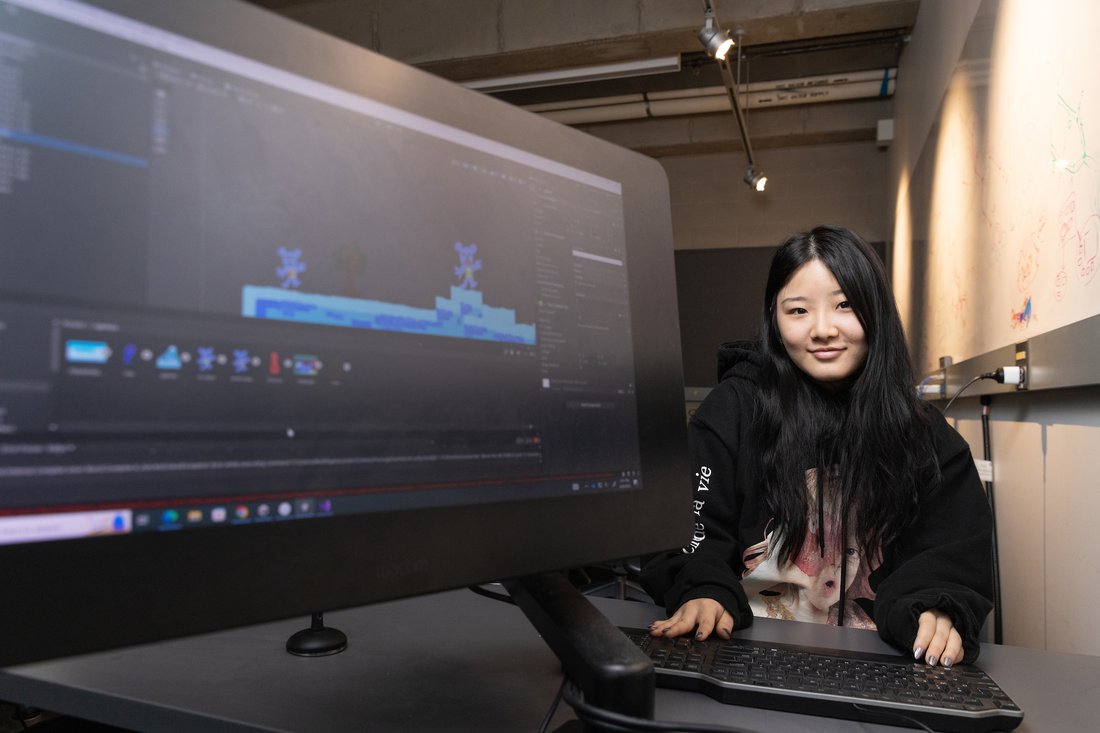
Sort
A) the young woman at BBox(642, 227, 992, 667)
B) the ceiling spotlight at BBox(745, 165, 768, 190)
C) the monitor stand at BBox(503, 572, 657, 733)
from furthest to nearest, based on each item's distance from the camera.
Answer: the ceiling spotlight at BBox(745, 165, 768, 190) → the young woman at BBox(642, 227, 992, 667) → the monitor stand at BBox(503, 572, 657, 733)

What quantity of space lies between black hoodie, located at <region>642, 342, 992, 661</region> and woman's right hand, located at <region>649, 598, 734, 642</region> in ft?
0.08

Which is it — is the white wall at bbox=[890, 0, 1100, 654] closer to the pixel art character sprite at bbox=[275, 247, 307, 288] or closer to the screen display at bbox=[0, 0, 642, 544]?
the screen display at bbox=[0, 0, 642, 544]

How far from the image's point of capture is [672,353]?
655 millimetres

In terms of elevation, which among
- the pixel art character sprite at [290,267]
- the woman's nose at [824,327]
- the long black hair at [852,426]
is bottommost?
the long black hair at [852,426]

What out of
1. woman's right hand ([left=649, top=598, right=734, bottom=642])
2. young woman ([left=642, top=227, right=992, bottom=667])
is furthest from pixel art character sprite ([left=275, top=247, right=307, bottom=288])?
young woman ([left=642, top=227, right=992, bottom=667])

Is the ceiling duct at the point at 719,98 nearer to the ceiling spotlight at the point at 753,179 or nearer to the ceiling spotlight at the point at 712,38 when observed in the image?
the ceiling spotlight at the point at 753,179

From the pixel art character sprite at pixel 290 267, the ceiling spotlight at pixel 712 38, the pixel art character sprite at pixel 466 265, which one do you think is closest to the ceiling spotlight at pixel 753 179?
the ceiling spotlight at pixel 712 38

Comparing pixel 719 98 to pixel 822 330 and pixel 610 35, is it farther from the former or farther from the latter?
pixel 822 330

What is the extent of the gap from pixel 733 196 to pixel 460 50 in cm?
273

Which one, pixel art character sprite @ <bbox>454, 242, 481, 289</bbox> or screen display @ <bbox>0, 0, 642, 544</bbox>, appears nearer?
screen display @ <bbox>0, 0, 642, 544</bbox>

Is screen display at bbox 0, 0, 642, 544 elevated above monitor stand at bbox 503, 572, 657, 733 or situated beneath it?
elevated above

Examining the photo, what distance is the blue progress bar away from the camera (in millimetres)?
340

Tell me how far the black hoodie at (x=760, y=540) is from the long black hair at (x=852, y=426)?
25 millimetres

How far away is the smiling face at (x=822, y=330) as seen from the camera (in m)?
1.26
